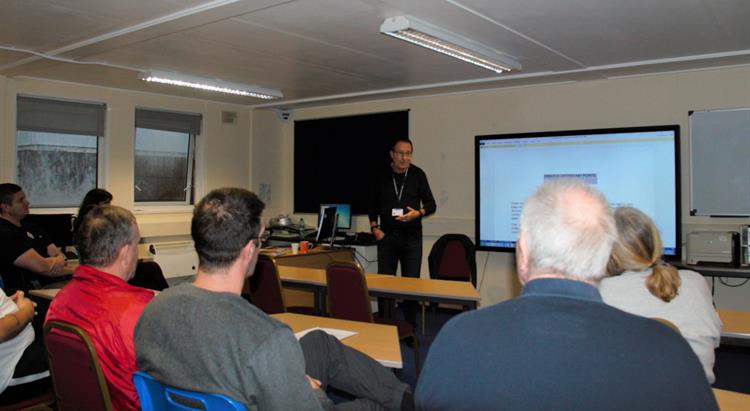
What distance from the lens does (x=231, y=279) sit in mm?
1756

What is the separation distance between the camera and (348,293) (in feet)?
12.6

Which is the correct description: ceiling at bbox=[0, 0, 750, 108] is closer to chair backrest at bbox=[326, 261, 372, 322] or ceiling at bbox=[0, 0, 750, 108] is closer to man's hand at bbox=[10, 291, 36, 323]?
chair backrest at bbox=[326, 261, 372, 322]

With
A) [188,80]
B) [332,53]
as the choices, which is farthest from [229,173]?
[332,53]

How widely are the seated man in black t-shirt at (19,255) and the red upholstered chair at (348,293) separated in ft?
6.89

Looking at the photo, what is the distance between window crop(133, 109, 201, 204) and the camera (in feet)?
23.7

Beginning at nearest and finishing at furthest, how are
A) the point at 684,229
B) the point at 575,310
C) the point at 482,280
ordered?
the point at 575,310 → the point at 684,229 → the point at 482,280

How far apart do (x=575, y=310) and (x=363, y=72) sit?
5.01 m

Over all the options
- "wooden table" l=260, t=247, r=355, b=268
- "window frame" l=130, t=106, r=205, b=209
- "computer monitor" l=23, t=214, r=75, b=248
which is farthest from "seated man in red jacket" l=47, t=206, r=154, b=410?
"window frame" l=130, t=106, r=205, b=209

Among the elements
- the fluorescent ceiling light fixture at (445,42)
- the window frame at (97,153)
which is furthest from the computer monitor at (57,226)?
the fluorescent ceiling light fixture at (445,42)

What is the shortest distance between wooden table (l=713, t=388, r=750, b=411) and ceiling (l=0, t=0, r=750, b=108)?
8.52ft

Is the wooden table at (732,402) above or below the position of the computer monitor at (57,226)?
below

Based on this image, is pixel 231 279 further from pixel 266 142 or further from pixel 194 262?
pixel 266 142

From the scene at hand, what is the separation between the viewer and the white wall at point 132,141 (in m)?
5.98

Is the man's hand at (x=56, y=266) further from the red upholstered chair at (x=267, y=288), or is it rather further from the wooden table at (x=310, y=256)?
the wooden table at (x=310, y=256)
